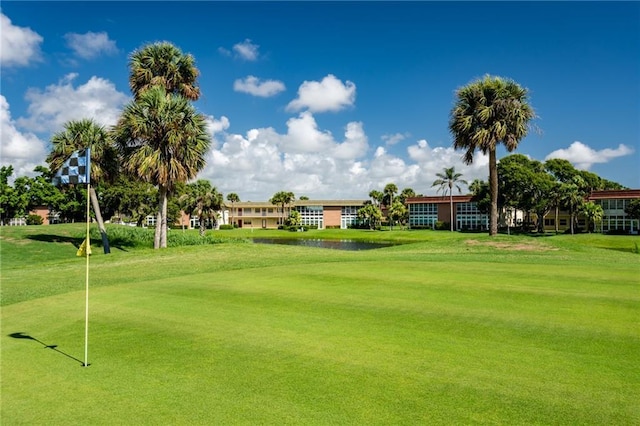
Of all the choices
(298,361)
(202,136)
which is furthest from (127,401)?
(202,136)

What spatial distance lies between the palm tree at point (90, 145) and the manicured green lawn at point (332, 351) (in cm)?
2036

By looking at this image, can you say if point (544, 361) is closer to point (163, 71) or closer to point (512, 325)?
point (512, 325)

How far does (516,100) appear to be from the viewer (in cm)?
3706

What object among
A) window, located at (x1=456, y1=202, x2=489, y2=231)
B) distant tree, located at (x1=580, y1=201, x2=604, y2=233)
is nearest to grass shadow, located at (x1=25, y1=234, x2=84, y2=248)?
distant tree, located at (x1=580, y1=201, x2=604, y2=233)

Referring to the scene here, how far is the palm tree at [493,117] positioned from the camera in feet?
120

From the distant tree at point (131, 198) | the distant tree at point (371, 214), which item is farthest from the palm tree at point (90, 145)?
the distant tree at point (371, 214)

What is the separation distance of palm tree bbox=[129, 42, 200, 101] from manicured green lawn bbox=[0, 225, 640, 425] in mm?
23074

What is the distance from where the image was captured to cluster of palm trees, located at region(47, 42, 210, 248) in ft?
101

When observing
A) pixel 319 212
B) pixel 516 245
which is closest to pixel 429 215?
pixel 319 212

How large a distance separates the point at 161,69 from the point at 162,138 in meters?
7.80

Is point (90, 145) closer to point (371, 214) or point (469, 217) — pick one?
point (371, 214)

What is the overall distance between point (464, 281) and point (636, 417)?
10113 mm

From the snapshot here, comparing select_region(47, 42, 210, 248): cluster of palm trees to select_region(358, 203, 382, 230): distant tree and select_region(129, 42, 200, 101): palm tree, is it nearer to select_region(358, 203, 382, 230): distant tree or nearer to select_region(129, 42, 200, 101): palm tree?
select_region(129, 42, 200, 101): palm tree

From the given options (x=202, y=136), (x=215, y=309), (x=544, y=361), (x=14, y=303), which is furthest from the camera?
(x=202, y=136)
